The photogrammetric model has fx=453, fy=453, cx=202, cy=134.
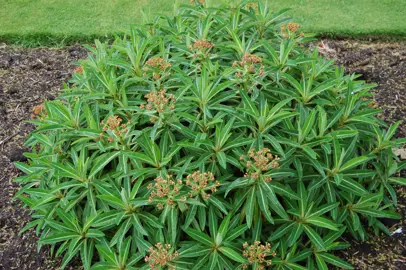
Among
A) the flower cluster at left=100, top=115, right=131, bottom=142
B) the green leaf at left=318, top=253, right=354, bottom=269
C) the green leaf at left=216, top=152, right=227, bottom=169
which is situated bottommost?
the green leaf at left=318, top=253, right=354, bottom=269

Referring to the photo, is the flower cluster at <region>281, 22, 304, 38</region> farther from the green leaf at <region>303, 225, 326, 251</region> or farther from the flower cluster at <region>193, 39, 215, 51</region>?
the green leaf at <region>303, 225, 326, 251</region>

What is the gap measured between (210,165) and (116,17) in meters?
3.90

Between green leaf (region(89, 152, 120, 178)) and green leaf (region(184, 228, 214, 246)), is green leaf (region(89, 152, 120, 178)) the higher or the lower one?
the higher one

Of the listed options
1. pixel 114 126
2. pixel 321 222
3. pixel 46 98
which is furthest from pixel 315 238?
pixel 46 98

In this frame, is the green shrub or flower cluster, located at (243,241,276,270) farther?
the green shrub

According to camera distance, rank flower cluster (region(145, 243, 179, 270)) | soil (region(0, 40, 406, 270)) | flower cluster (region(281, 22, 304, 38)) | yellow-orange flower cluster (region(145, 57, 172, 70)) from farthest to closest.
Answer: flower cluster (region(281, 22, 304, 38))
soil (region(0, 40, 406, 270))
yellow-orange flower cluster (region(145, 57, 172, 70))
flower cluster (region(145, 243, 179, 270))

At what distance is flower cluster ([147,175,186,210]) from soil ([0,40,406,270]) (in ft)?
3.18

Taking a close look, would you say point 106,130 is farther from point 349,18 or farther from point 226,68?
point 349,18

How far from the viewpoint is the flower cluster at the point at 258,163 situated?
2271 millimetres

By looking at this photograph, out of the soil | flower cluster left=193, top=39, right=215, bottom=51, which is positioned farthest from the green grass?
flower cluster left=193, top=39, right=215, bottom=51

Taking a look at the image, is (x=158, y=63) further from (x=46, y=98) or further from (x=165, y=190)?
(x=46, y=98)

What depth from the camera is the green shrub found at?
241 cm

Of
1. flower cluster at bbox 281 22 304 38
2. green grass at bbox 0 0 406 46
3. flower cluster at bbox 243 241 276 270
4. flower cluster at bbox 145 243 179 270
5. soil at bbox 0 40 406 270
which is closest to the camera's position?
flower cluster at bbox 145 243 179 270

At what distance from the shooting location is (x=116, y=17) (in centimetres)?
584
